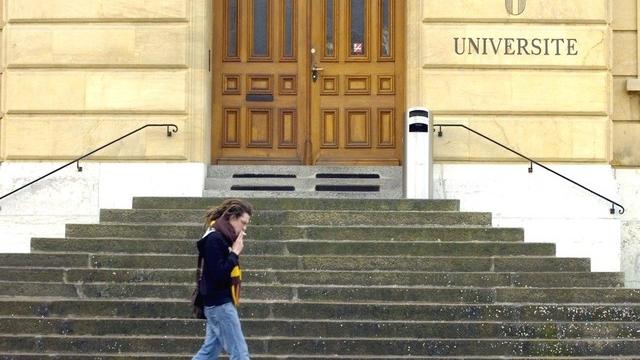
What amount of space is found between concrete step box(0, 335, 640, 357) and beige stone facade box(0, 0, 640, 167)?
4054 mm

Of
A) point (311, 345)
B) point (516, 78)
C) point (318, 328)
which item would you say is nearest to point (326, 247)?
point (318, 328)

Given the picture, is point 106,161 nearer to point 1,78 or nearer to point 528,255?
point 1,78

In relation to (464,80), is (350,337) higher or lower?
lower

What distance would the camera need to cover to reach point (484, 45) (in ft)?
44.3

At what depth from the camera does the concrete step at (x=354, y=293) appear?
33.9 feet

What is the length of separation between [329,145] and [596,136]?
A: 11.4 feet

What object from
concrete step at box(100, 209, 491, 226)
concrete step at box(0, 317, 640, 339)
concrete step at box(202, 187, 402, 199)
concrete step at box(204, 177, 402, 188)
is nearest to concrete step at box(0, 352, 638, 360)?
concrete step at box(0, 317, 640, 339)

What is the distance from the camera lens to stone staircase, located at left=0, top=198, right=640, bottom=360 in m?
9.77

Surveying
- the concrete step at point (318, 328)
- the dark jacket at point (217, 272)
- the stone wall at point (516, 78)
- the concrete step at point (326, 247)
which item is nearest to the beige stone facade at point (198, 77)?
the stone wall at point (516, 78)

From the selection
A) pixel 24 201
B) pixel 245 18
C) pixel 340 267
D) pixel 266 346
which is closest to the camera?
pixel 266 346

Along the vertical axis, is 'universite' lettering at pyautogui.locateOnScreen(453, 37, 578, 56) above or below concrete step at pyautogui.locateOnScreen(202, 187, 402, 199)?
above

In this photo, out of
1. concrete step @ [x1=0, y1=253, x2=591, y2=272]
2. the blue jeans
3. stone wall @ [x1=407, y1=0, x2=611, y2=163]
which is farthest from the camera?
stone wall @ [x1=407, y1=0, x2=611, y2=163]

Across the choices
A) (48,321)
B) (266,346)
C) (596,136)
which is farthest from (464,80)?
(48,321)

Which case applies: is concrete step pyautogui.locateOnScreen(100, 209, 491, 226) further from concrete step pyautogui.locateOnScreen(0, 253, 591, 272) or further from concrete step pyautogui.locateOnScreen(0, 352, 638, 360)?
concrete step pyautogui.locateOnScreen(0, 352, 638, 360)
